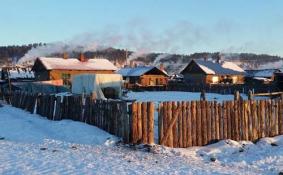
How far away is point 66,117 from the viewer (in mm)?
18953

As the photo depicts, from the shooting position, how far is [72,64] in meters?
63.5

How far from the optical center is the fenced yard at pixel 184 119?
46.8ft

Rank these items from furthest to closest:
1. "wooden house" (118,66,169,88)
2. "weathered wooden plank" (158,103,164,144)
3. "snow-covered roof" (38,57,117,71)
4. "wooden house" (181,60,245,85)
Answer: "wooden house" (118,66,169,88) → "wooden house" (181,60,245,85) → "snow-covered roof" (38,57,117,71) → "weathered wooden plank" (158,103,164,144)

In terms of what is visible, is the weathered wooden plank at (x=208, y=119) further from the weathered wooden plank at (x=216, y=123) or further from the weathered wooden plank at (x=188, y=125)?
the weathered wooden plank at (x=188, y=125)

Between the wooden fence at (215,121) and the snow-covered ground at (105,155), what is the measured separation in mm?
439

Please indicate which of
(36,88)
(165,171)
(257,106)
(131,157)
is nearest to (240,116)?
(257,106)

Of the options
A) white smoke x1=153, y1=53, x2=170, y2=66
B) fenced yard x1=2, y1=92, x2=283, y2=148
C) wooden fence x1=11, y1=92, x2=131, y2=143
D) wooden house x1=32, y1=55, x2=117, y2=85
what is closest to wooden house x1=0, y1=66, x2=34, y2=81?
wooden house x1=32, y1=55, x2=117, y2=85

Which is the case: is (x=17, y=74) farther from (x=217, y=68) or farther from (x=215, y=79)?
(x=215, y=79)

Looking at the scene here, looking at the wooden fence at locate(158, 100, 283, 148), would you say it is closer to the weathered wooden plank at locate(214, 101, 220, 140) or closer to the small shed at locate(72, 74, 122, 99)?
the weathered wooden plank at locate(214, 101, 220, 140)

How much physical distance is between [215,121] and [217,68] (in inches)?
2308

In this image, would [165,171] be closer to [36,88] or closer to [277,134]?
[277,134]

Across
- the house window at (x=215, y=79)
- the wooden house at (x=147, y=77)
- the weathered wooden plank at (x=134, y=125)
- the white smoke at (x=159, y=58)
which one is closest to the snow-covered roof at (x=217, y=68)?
the house window at (x=215, y=79)

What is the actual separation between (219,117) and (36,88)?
29918 mm

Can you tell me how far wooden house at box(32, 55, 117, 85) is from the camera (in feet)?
202
